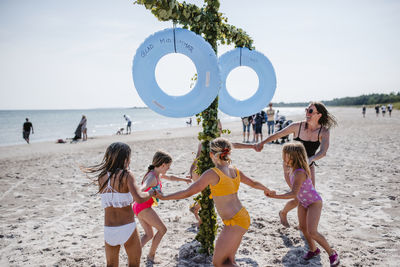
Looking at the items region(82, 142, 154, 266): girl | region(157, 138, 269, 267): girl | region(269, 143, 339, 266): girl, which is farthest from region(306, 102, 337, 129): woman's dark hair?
region(82, 142, 154, 266): girl

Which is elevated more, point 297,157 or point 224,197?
point 297,157

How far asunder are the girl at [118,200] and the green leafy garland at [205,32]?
0.98 metres

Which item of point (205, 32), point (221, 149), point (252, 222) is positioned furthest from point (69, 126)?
point (221, 149)

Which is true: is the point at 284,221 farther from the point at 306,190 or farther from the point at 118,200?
the point at 118,200

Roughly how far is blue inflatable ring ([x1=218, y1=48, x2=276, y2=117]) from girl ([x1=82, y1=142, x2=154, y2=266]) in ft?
6.29

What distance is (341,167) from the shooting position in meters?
7.54

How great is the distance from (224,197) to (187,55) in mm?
1571

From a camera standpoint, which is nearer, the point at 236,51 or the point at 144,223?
the point at 144,223

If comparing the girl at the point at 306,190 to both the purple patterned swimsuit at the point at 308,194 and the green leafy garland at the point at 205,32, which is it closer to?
the purple patterned swimsuit at the point at 308,194

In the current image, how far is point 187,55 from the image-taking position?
2.77 metres

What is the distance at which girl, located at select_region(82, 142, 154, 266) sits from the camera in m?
2.25

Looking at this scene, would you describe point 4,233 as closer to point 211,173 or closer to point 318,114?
point 211,173

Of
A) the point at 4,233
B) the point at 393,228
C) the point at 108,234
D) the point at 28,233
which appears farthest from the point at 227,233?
the point at 4,233

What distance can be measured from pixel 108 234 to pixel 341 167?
7.35m
